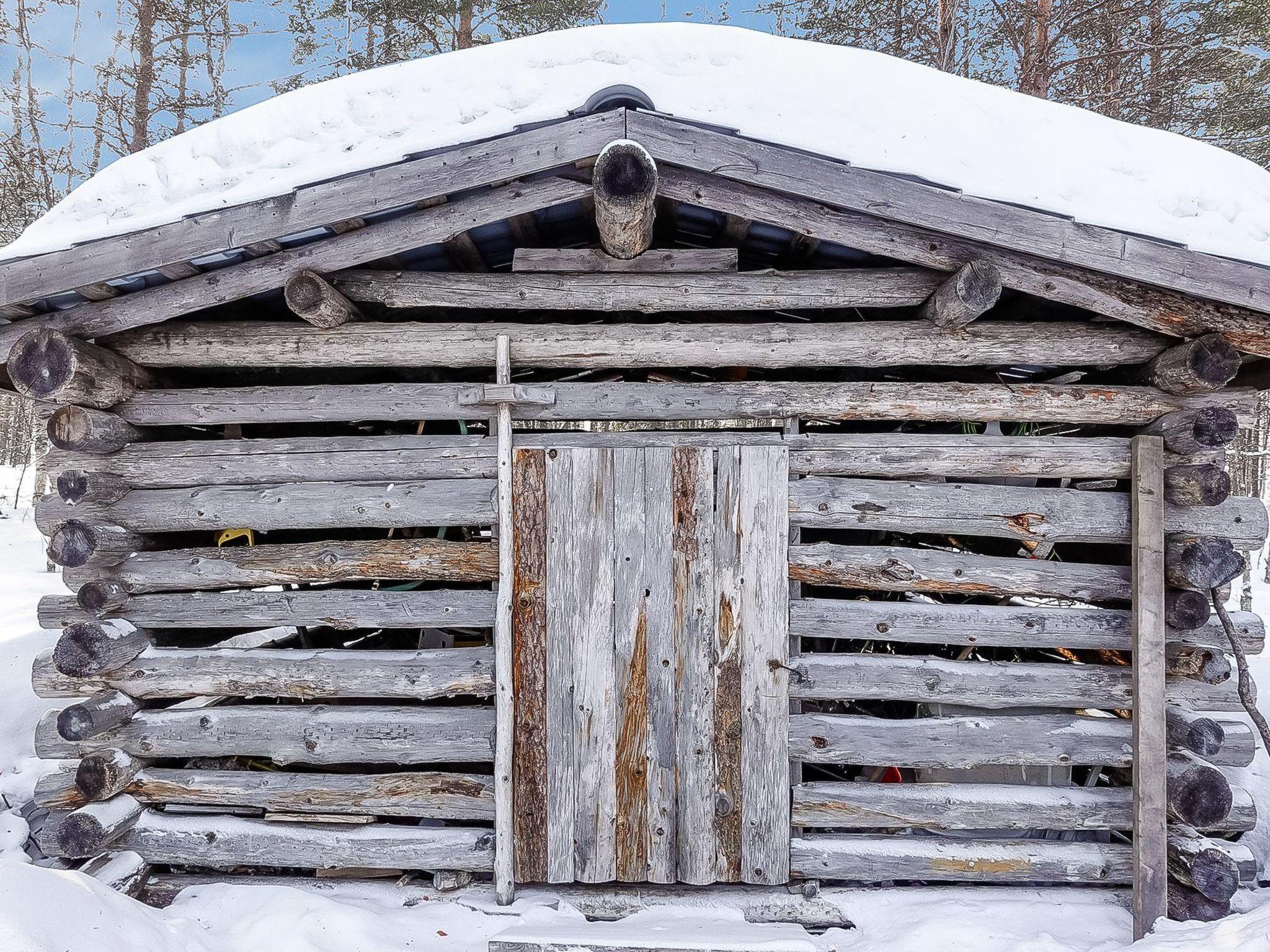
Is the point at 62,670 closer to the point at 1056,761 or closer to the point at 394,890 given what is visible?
the point at 394,890

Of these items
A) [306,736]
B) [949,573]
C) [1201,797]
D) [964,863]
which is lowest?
[964,863]

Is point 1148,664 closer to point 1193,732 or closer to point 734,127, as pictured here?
point 1193,732

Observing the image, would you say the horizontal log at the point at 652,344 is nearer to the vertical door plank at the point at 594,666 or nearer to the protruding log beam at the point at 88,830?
the vertical door plank at the point at 594,666

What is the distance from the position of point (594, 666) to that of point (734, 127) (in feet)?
9.21

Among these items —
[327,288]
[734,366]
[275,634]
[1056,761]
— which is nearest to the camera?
[327,288]

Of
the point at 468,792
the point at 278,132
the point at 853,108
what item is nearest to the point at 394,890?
the point at 468,792

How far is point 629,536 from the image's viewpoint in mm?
3379

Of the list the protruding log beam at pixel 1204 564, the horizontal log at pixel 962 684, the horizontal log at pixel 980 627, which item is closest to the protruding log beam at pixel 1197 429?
the protruding log beam at pixel 1204 564

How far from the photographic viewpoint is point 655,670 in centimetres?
337

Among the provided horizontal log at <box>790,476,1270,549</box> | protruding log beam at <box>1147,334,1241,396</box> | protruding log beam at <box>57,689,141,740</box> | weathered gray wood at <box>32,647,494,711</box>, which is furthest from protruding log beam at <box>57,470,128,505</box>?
protruding log beam at <box>1147,334,1241,396</box>

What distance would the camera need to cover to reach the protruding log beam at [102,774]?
3.32 m

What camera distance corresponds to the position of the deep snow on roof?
125 inches

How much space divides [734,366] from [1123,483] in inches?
90.9

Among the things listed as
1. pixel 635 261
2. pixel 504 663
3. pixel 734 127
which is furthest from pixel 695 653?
pixel 734 127
